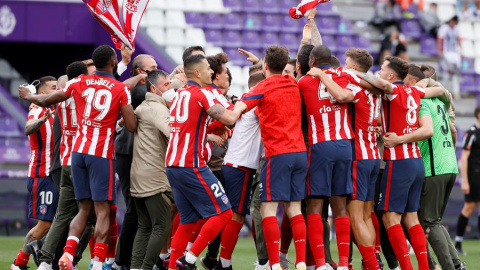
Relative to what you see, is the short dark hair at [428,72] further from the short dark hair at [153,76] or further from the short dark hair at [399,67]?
the short dark hair at [153,76]

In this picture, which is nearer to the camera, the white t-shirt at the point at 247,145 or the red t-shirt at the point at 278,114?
the red t-shirt at the point at 278,114

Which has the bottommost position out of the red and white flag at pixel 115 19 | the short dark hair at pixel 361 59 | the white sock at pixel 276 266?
the white sock at pixel 276 266

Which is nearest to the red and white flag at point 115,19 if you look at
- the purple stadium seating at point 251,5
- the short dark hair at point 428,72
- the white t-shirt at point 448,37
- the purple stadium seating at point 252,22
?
the short dark hair at point 428,72

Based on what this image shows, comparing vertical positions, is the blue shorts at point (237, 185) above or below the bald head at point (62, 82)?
below

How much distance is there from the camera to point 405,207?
29.6ft

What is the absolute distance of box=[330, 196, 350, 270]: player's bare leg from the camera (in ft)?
28.4

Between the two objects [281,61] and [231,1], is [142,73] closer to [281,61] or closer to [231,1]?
[281,61]

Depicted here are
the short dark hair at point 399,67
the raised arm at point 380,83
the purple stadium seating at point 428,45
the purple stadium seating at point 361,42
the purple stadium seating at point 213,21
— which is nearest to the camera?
the raised arm at point 380,83

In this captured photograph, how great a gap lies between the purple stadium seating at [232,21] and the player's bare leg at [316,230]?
39.2 feet

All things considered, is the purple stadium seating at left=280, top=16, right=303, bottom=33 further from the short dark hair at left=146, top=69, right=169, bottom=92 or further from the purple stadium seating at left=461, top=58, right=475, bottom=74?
the short dark hair at left=146, top=69, right=169, bottom=92

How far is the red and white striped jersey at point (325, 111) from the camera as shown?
8.73m

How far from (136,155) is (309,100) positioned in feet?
6.25

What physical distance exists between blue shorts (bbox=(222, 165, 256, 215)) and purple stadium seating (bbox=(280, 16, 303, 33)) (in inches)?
466

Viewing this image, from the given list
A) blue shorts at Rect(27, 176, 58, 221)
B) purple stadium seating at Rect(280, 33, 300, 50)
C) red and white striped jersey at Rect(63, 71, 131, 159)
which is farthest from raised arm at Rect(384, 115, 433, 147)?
purple stadium seating at Rect(280, 33, 300, 50)
